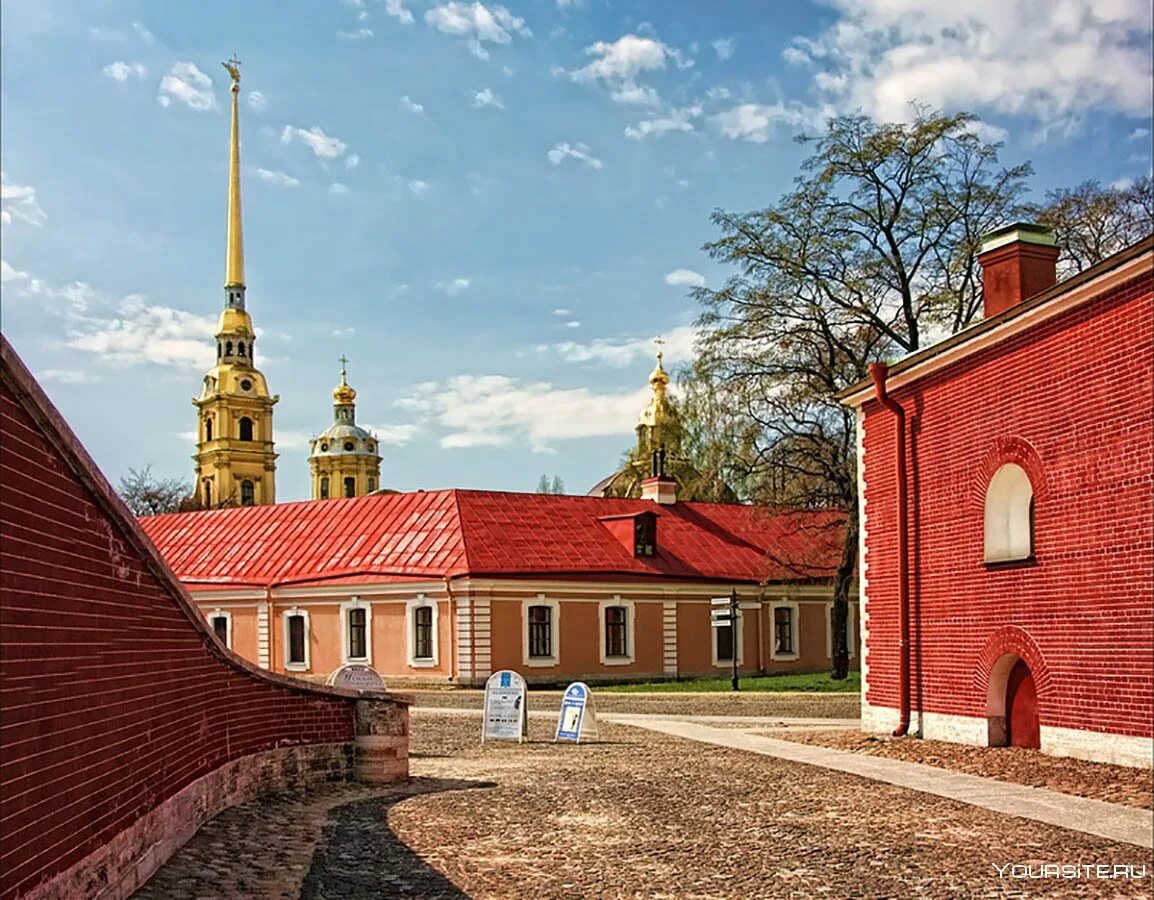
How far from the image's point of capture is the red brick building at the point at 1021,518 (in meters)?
14.1

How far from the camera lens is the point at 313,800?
12.6m

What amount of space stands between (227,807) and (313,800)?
4.47ft

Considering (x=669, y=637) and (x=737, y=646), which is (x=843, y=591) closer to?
(x=669, y=637)

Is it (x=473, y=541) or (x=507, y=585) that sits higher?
(x=473, y=541)

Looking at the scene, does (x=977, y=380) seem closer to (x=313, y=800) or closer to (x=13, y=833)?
(x=313, y=800)

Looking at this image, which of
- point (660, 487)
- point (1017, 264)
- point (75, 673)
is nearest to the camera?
point (75, 673)

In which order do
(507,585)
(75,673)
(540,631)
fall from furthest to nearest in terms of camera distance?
1. (540,631)
2. (507,585)
3. (75,673)

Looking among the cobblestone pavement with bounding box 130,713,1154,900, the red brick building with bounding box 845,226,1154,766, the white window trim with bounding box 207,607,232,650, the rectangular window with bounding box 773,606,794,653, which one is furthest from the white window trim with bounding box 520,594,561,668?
the cobblestone pavement with bounding box 130,713,1154,900

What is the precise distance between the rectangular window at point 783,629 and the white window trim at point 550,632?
729cm

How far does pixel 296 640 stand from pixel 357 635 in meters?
2.17

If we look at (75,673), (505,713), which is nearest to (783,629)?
(505,713)

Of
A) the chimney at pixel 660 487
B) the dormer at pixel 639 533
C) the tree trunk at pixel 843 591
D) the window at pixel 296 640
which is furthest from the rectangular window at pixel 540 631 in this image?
the chimney at pixel 660 487

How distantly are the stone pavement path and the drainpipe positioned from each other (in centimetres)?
146

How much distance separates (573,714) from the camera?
19422 mm
